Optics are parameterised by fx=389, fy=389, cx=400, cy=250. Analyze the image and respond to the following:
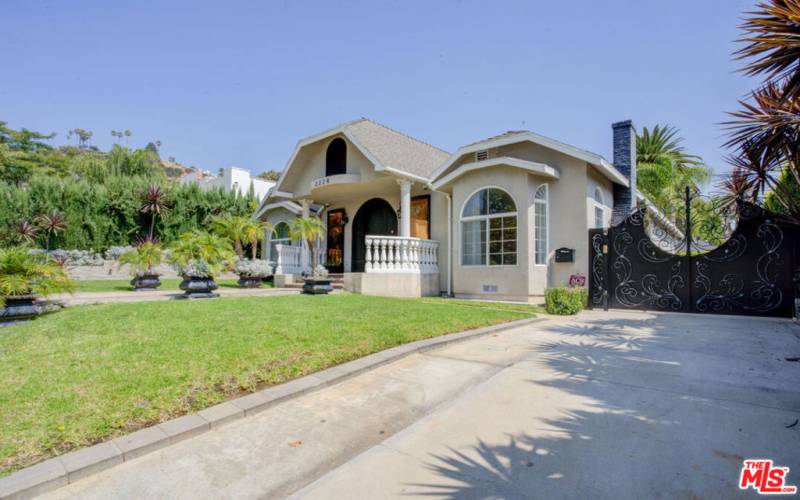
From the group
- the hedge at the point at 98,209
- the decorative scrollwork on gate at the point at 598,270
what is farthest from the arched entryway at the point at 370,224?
the hedge at the point at 98,209

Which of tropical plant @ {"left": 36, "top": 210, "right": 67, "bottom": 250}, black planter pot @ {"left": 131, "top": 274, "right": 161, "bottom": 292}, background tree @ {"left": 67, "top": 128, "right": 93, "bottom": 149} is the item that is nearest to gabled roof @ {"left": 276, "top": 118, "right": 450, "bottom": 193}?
black planter pot @ {"left": 131, "top": 274, "right": 161, "bottom": 292}

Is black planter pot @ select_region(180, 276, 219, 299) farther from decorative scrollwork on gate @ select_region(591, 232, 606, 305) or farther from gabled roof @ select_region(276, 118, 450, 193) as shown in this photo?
decorative scrollwork on gate @ select_region(591, 232, 606, 305)

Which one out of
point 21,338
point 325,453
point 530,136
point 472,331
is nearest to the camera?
point 325,453

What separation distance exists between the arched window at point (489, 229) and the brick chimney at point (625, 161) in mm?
4371

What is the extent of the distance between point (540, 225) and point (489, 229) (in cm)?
147

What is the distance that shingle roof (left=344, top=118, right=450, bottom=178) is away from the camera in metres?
13.2

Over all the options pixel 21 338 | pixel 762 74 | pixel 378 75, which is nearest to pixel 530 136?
pixel 378 75

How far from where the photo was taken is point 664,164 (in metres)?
24.1

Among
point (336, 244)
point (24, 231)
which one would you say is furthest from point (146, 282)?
point (24, 231)

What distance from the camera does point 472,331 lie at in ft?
20.9

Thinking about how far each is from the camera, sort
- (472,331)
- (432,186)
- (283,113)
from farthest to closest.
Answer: (283,113)
(432,186)
(472,331)

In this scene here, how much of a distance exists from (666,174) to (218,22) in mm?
24536

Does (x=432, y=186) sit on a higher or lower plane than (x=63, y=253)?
higher

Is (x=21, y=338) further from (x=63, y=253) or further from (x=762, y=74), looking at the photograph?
(x=63, y=253)
